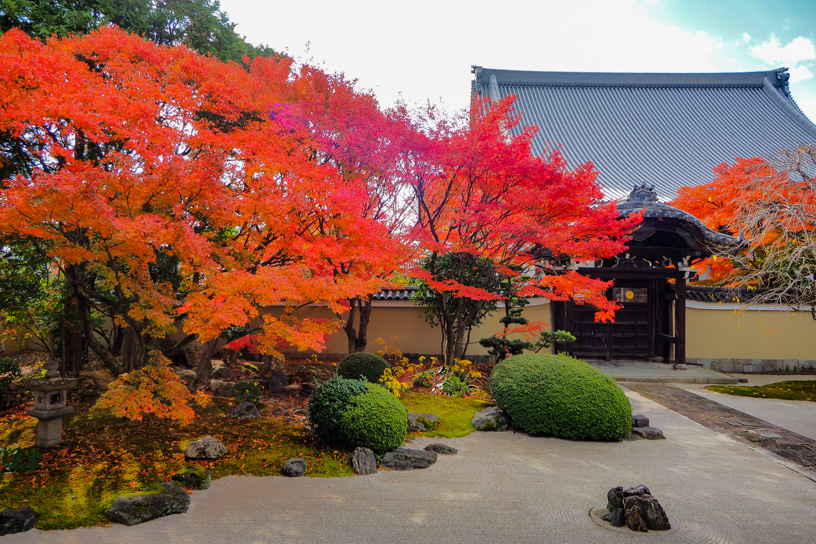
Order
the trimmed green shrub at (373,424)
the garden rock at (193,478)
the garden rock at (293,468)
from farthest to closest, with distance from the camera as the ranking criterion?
the trimmed green shrub at (373,424), the garden rock at (293,468), the garden rock at (193,478)

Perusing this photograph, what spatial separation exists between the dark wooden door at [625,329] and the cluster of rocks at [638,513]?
373 inches

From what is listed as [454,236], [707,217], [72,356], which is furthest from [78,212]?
[707,217]

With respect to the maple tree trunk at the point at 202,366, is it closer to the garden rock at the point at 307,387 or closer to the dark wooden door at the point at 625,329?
the garden rock at the point at 307,387

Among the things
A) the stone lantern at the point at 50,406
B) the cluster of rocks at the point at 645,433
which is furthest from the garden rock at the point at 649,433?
the stone lantern at the point at 50,406

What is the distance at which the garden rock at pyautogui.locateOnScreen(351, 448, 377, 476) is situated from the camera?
17.6 feet

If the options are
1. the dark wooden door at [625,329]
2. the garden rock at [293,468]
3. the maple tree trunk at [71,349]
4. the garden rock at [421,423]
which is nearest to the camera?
the garden rock at [293,468]

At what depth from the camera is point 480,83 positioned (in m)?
22.8

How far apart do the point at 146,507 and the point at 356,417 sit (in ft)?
7.75

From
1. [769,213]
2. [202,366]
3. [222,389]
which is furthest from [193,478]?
[769,213]

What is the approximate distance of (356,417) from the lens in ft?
19.0

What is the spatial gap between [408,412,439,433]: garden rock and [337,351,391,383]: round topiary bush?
72.7 inches

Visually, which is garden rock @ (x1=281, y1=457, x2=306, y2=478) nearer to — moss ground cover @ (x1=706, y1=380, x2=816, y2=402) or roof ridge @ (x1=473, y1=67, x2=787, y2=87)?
moss ground cover @ (x1=706, y1=380, x2=816, y2=402)

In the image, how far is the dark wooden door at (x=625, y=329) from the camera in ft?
43.7

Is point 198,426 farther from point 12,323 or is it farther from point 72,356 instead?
point 12,323
